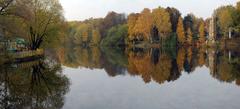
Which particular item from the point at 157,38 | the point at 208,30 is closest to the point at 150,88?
the point at 157,38

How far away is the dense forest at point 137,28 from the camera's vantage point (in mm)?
57406

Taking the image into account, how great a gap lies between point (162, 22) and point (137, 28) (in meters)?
6.81

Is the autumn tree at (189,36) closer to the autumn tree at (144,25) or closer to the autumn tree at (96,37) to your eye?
the autumn tree at (144,25)

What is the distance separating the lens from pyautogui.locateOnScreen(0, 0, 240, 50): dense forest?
57406 mm

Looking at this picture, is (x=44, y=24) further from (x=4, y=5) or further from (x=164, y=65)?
(x=164, y=65)

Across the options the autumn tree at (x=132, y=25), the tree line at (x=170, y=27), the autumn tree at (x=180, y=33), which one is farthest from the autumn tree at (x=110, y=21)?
the autumn tree at (x=180, y=33)

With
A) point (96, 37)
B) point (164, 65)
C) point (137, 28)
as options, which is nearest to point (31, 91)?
point (164, 65)

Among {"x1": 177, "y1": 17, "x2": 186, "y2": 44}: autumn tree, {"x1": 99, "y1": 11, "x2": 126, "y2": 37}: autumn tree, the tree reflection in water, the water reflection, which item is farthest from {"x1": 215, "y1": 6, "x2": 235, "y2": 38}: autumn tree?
the tree reflection in water

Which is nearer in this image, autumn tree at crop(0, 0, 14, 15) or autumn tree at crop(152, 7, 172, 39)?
autumn tree at crop(0, 0, 14, 15)

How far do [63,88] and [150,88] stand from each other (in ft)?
16.7

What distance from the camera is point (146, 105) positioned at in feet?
58.0

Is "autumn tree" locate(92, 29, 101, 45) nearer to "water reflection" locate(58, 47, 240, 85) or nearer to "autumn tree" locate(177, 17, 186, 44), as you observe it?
"autumn tree" locate(177, 17, 186, 44)

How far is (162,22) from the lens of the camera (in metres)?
100

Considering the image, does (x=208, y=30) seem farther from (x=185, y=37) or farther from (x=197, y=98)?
(x=197, y=98)
